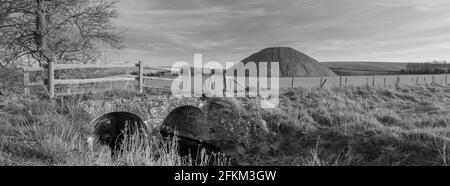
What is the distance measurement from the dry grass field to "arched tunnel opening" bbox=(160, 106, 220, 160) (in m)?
1.83

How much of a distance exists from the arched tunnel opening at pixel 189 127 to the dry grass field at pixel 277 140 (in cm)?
183

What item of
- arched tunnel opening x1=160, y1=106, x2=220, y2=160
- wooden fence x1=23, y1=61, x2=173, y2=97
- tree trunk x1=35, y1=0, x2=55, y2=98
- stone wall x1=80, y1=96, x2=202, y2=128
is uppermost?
tree trunk x1=35, y1=0, x2=55, y2=98

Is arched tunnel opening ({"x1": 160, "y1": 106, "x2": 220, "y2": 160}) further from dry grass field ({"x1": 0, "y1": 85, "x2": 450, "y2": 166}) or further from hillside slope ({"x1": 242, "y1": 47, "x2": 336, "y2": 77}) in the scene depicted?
hillside slope ({"x1": 242, "y1": 47, "x2": 336, "y2": 77})

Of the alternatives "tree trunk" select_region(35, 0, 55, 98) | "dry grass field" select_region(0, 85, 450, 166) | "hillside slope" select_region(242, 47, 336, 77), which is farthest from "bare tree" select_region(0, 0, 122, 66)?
"hillside slope" select_region(242, 47, 336, 77)

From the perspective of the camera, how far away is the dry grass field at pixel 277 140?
4477 mm

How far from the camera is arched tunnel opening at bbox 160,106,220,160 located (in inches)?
475

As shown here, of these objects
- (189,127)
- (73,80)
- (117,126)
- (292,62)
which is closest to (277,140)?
(189,127)

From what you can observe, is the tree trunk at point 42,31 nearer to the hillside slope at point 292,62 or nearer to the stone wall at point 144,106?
the stone wall at point 144,106

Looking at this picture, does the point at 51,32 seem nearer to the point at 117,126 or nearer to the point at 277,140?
the point at 117,126

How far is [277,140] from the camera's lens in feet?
32.8

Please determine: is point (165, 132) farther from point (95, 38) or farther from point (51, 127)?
point (51, 127)

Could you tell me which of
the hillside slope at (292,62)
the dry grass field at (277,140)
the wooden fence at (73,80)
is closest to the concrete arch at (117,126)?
the dry grass field at (277,140)

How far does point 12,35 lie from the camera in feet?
37.9
